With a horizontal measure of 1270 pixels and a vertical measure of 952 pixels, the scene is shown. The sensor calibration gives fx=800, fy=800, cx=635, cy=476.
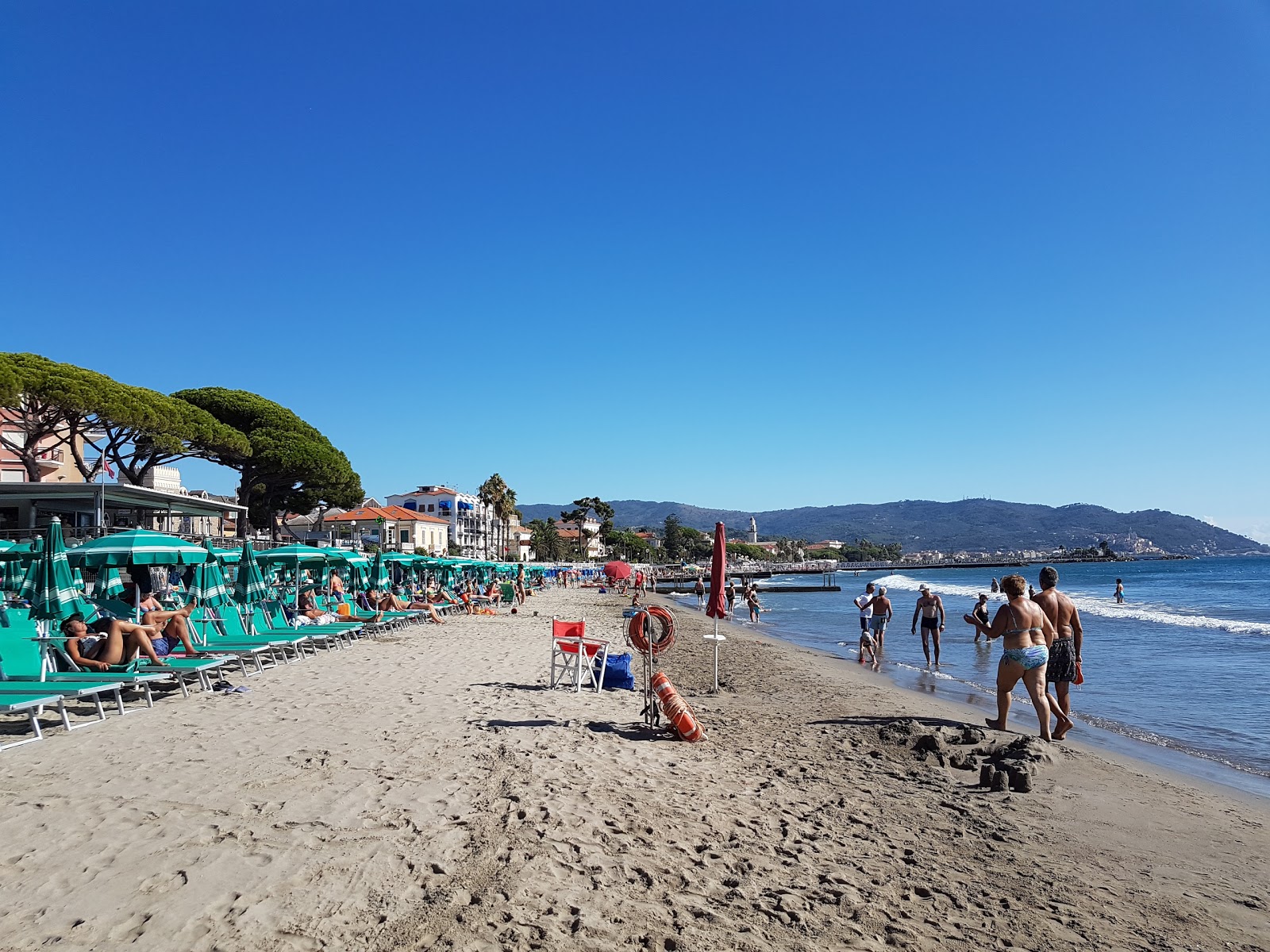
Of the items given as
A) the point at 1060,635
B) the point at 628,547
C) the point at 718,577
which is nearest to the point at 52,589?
the point at 718,577

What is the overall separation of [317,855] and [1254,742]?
9290 millimetres

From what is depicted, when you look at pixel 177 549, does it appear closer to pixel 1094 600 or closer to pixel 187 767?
pixel 187 767

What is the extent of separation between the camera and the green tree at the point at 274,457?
125ft

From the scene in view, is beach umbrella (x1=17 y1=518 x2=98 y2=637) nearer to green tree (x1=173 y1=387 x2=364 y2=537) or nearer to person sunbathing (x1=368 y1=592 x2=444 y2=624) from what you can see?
person sunbathing (x1=368 y1=592 x2=444 y2=624)

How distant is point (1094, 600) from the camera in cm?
4066

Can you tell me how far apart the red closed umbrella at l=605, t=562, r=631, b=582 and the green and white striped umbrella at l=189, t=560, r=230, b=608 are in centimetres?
557

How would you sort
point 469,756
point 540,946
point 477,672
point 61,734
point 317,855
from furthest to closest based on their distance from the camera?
point 477,672 → point 61,734 → point 469,756 → point 317,855 → point 540,946

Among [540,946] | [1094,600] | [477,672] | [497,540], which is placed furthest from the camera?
[497,540]

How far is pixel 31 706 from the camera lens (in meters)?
5.95

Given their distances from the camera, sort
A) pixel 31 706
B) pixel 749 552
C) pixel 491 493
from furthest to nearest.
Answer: pixel 749 552, pixel 491 493, pixel 31 706

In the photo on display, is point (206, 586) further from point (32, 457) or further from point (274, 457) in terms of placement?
point (274, 457)

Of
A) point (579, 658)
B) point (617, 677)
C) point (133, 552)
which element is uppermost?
point (133, 552)

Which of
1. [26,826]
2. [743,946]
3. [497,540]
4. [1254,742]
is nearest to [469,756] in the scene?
[26,826]

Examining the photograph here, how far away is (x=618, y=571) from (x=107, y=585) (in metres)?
7.87
